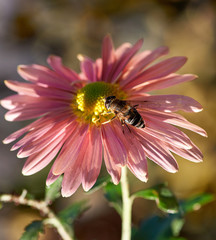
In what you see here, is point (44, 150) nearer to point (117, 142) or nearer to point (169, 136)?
point (117, 142)

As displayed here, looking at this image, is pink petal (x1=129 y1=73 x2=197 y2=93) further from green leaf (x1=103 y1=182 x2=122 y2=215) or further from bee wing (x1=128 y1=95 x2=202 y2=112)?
green leaf (x1=103 y1=182 x2=122 y2=215)

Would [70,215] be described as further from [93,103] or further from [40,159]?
[93,103]

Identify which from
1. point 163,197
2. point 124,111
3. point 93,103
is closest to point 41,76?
point 93,103

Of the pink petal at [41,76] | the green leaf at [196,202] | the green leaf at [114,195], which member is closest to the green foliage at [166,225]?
the green leaf at [196,202]

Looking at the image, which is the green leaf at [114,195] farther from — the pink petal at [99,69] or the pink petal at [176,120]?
the pink petal at [99,69]

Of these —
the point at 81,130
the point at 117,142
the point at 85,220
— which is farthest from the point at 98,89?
the point at 85,220

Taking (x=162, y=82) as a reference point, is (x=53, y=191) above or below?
below

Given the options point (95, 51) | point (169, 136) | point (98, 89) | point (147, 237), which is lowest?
point (147, 237)
